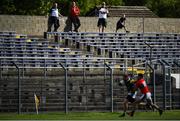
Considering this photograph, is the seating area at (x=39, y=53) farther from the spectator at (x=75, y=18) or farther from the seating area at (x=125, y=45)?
the spectator at (x=75, y=18)

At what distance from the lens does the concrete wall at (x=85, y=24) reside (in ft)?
182

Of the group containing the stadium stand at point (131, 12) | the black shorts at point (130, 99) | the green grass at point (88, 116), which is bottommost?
the green grass at point (88, 116)

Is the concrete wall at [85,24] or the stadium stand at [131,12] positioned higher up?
the stadium stand at [131,12]

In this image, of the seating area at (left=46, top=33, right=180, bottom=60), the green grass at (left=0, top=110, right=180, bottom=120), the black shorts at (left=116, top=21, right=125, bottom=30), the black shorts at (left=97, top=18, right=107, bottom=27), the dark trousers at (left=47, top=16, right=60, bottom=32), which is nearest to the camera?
the green grass at (left=0, top=110, right=180, bottom=120)

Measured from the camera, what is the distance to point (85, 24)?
190 ft

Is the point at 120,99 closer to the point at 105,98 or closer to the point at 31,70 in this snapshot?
the point at 105,98

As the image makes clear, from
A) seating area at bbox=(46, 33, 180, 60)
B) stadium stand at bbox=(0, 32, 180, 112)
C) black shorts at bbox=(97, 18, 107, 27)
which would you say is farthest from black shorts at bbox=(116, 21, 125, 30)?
stadium stand at bbox=(0, 32, 180, 112)

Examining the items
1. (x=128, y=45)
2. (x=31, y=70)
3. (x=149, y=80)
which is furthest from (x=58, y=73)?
(x=128, y=45)

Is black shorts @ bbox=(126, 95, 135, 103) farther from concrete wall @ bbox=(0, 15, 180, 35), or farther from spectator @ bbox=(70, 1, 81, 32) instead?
concrete wall @ bbox=(0, 15, 180, 35)

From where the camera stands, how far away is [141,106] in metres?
45.6

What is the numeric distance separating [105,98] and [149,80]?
2503mm

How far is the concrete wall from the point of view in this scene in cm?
5562

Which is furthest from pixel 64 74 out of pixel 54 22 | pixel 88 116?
pixel 54 22

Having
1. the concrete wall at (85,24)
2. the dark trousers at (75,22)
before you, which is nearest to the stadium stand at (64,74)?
the dark trousers at (75,22)
